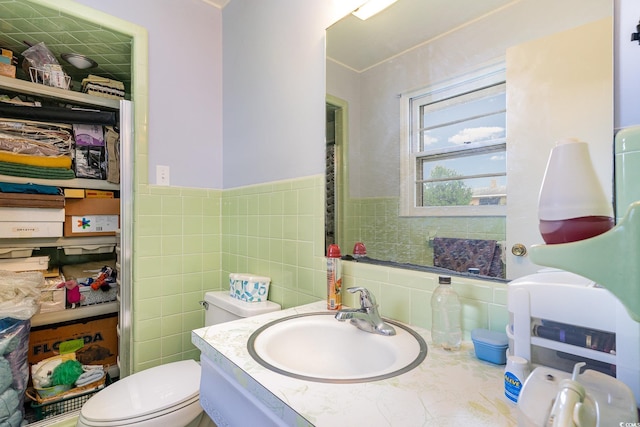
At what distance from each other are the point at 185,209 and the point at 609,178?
1.68 metres

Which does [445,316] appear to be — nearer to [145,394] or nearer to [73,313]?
[145,394]

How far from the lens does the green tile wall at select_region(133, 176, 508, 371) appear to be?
1.20 m

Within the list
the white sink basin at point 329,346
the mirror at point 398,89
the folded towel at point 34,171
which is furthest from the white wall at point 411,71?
the folded towel at point 34,171

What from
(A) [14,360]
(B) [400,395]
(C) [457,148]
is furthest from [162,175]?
(B) [400,395]

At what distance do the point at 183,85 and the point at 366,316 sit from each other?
153 centimetres

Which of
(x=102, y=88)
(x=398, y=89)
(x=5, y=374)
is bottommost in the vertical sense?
(x=5, y=374)

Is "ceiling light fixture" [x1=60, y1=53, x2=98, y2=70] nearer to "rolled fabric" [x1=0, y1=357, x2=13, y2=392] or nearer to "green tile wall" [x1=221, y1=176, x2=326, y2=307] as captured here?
"green tile wall" [x1=221, y1=176, x2=326, y2=307]

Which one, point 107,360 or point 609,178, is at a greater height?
point 609,178

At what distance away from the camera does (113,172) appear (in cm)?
177

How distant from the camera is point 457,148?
89cm

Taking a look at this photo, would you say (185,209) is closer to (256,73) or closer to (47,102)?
(256,73)

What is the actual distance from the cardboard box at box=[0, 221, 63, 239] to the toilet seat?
34.2 inches

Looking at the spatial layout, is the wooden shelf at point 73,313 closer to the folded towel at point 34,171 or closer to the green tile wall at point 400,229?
the folded towel at point 34,171

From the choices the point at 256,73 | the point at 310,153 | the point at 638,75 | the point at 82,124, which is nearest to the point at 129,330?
the point at 82,124
